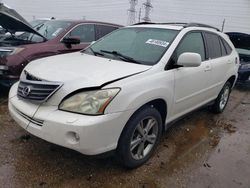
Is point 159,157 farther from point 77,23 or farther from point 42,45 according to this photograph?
point 77,23

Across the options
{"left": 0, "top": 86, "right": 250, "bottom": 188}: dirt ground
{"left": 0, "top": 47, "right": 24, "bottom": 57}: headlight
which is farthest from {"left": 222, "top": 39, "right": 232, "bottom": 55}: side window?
{"left": 0, "top": 47, "right": 24, "bottom": 57}: headlight

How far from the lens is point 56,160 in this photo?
329 centimetres

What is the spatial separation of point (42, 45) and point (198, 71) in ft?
9.69

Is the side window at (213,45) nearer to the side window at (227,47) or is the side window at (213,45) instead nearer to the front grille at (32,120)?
the side window at (227,47)

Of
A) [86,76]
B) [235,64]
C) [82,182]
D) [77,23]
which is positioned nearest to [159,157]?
[82,182]

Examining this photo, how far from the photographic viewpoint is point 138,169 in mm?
3266

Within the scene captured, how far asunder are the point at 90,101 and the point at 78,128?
297 millimetres

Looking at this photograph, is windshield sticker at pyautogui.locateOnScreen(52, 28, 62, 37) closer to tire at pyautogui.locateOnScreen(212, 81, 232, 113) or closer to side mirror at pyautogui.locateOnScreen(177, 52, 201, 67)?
side mirror at pyautogui.locateOnScreen(177, 52, 201, 67)

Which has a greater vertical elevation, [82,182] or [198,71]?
→ [198,71]

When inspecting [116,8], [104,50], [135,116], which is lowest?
[116,8]

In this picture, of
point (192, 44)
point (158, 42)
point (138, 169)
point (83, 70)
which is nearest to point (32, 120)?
point (83, 70)

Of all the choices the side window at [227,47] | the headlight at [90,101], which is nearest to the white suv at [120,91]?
the headlight at [90,101]

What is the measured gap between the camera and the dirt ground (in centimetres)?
300

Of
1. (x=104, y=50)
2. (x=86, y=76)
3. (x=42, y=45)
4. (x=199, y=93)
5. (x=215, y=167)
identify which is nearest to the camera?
(x=86, y=76)
